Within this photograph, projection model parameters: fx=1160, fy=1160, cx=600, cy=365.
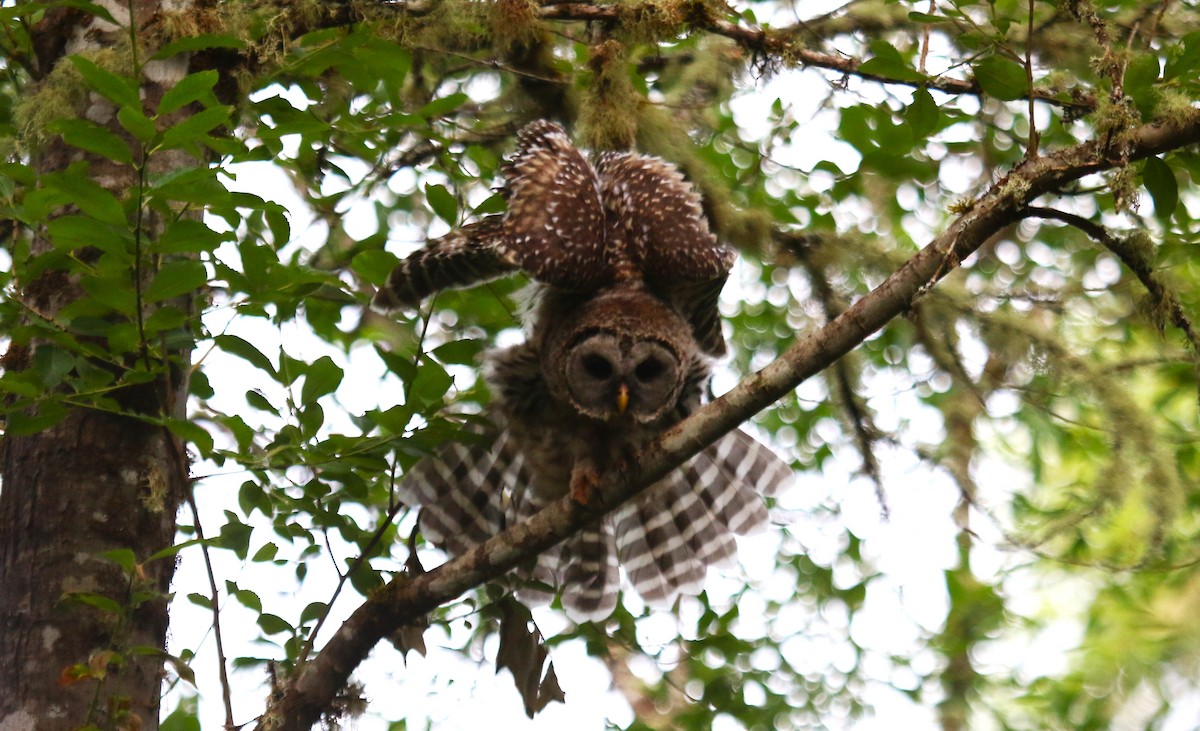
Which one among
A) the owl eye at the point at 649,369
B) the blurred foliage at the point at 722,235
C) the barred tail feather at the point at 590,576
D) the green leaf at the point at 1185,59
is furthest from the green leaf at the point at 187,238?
the barred tail feather at the point at 590,576

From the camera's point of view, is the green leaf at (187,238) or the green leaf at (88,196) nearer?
the green leaf at (88,196)

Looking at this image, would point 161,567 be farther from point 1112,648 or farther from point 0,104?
point 1112,648

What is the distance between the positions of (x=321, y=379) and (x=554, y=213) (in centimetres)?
116

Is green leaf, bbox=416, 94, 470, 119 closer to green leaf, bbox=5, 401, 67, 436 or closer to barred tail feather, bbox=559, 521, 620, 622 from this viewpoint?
green leaf, bbox=5, 401, 67, 436

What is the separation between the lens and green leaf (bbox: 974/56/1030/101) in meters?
2.68

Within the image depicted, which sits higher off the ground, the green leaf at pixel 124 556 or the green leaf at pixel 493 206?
the green leaf at pixel 493 206

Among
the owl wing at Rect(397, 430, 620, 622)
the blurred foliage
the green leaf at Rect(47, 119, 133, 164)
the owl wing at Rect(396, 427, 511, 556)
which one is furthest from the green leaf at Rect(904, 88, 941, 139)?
the owl wing at Rect(396, 427, 511, 556)

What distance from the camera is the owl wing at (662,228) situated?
3783 mm

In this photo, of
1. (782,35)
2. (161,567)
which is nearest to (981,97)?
(782,35)

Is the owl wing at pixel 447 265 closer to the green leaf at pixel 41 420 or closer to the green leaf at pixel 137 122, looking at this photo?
the green leaf at pixel 41 420

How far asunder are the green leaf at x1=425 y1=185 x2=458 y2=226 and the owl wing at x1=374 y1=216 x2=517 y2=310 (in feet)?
1.44

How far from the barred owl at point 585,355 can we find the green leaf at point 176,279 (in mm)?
1176

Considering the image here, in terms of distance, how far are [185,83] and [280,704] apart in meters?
1.52

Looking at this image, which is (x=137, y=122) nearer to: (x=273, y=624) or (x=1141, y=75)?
(x=273, y=624)
